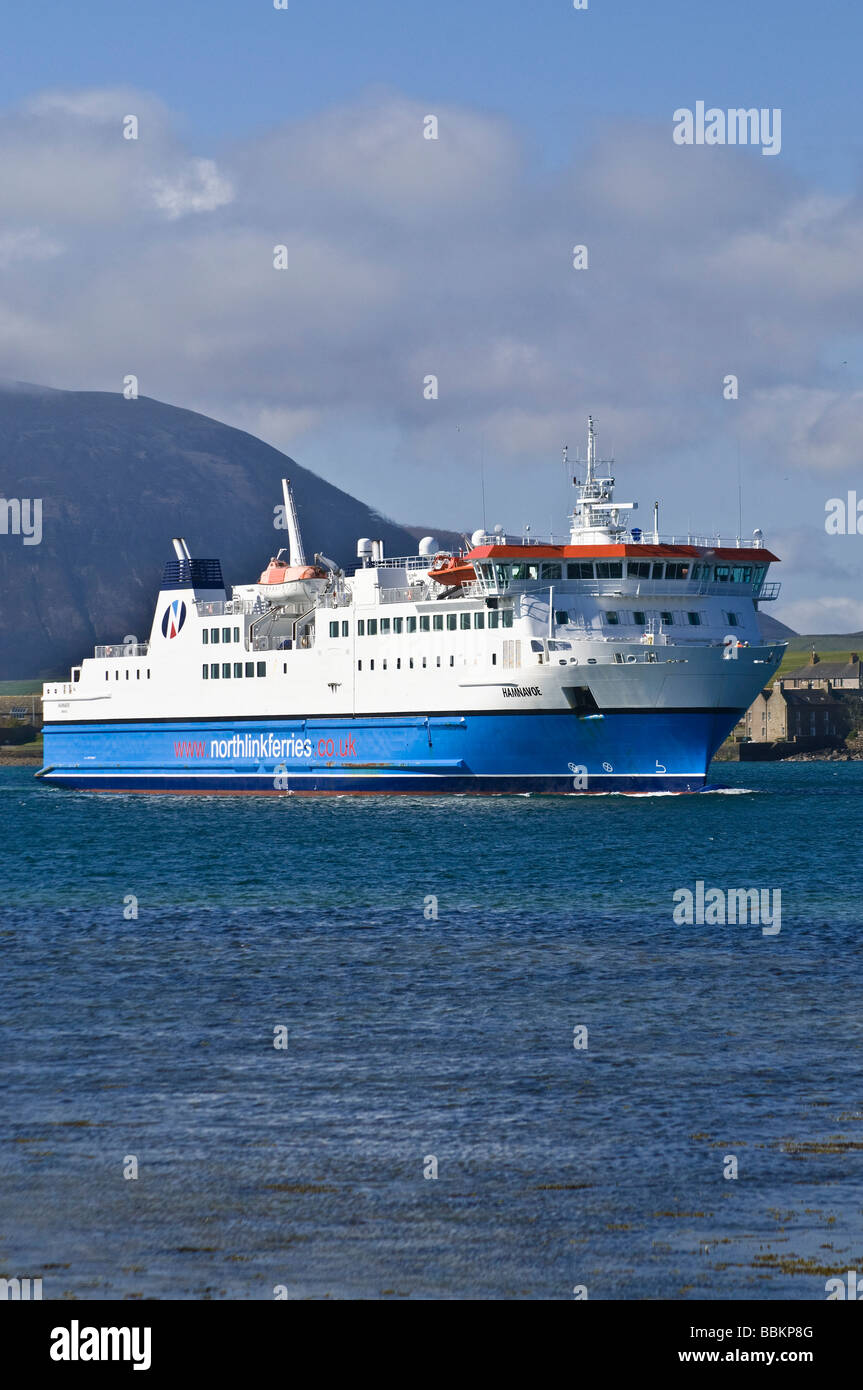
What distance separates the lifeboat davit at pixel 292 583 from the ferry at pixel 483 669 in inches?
3.8

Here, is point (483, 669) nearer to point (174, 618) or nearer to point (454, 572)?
point (454, 572)

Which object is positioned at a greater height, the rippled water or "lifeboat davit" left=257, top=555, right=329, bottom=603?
"lifeboat davit" left=257, top=555, right=329, bottom=603

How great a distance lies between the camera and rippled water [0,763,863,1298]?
12289mm

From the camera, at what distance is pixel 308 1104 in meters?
17.0

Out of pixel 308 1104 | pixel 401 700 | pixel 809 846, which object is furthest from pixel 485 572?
pixel 308 1104

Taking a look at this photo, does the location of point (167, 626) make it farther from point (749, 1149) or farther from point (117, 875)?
point (749, 1149)

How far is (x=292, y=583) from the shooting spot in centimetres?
7994

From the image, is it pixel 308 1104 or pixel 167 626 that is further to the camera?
pixel 167 626

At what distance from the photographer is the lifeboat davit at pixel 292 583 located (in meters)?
79.8

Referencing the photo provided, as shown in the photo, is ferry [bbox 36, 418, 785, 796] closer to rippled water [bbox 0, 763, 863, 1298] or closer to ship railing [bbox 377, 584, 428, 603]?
ship railing [bbox 377, 584, 428, 603]

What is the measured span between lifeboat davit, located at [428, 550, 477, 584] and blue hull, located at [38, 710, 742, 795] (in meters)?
6.10

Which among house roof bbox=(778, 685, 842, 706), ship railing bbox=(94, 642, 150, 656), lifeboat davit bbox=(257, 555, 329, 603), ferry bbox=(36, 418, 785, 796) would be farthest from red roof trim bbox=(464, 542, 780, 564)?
house roof bbox=(778, 685, 842, 706)

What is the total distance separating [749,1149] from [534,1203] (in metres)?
2.51
